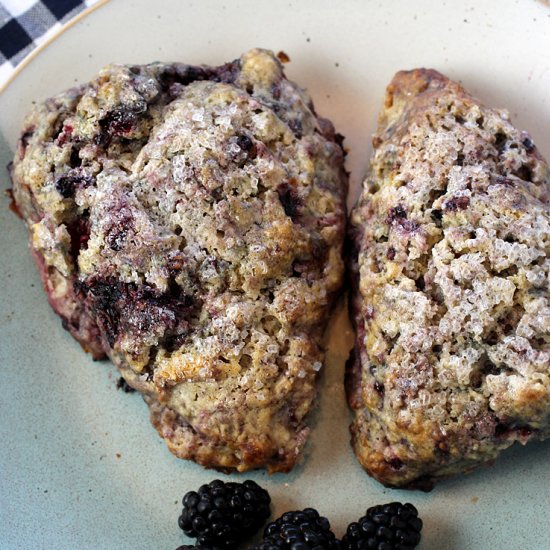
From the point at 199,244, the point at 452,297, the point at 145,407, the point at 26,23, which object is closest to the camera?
the point at 452,297

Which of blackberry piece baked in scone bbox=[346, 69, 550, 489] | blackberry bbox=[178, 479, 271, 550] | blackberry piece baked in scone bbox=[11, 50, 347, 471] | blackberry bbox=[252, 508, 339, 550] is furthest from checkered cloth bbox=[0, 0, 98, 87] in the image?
blackberry bbox=[252, 508, 339, 550]

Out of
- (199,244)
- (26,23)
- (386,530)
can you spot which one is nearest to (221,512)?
(386,530)

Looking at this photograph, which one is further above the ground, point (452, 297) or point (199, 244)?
point (199, 244)

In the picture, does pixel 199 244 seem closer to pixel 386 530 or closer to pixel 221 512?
pixel 221 512

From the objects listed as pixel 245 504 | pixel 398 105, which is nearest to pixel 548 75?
pixel 398 105

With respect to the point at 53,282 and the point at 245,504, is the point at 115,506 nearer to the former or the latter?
the point at 245,504

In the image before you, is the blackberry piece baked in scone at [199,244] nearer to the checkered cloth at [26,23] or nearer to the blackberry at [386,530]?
the blackberry at [386,530]

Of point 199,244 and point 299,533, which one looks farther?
point 199,244

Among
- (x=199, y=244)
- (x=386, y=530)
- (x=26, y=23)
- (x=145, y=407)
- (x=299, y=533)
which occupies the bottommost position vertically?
(x=386, y=530)

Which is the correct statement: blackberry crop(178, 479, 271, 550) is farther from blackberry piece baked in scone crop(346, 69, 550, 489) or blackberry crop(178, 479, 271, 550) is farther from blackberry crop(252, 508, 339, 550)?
blackberry piece baked in scone crop(346, 69, 550, 489)
